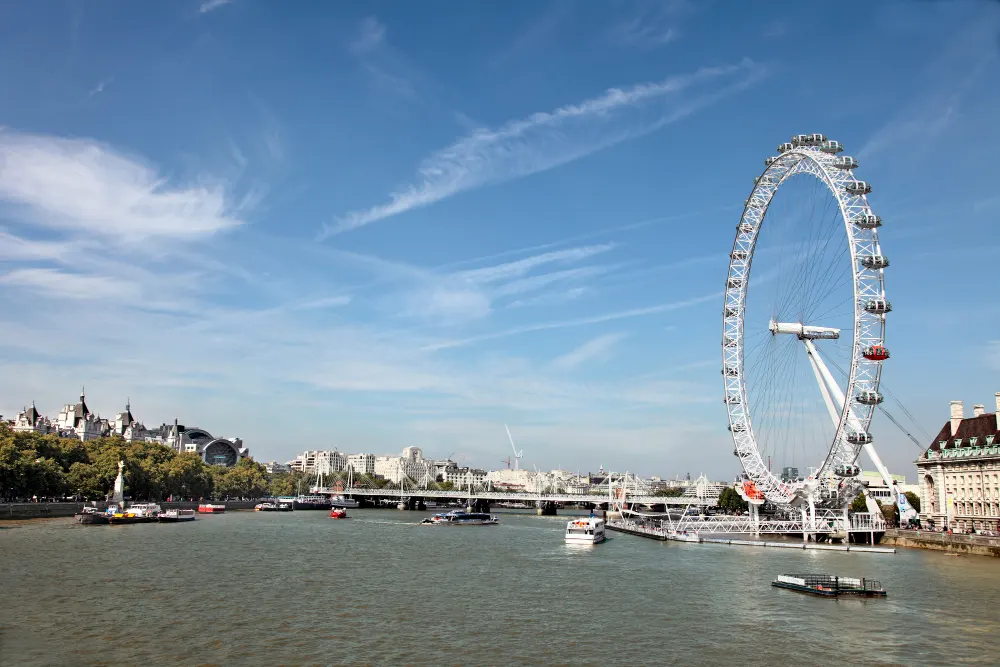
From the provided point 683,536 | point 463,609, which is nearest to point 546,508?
point 683,536

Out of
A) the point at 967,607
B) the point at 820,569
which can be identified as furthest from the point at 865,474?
the point at 967,607

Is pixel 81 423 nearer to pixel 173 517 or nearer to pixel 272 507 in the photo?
pixel 272 507

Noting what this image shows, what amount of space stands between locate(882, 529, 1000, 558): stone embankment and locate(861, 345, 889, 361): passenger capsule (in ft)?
54.5

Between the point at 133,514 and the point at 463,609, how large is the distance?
2828 inches

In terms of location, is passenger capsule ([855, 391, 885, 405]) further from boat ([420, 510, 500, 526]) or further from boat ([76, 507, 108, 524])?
boat ([76, 507, 108, 524])

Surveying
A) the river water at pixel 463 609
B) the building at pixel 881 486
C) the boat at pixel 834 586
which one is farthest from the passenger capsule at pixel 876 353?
the building at pixel 881 486

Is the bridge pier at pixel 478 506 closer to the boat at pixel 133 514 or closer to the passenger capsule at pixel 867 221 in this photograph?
the boat at pixel 133 514

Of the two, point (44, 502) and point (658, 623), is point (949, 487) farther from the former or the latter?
point (44, 502)

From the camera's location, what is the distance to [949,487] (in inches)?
3140

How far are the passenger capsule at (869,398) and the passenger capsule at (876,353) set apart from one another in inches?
113

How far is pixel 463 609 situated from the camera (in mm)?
37406

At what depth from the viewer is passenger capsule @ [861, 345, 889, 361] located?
64.9 m

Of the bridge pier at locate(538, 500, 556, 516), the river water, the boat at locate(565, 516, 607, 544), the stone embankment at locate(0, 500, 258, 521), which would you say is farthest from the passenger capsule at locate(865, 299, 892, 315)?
the bridge pier at locate(538, 500, 556, 516)

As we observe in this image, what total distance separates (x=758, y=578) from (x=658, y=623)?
1870 centimetres
